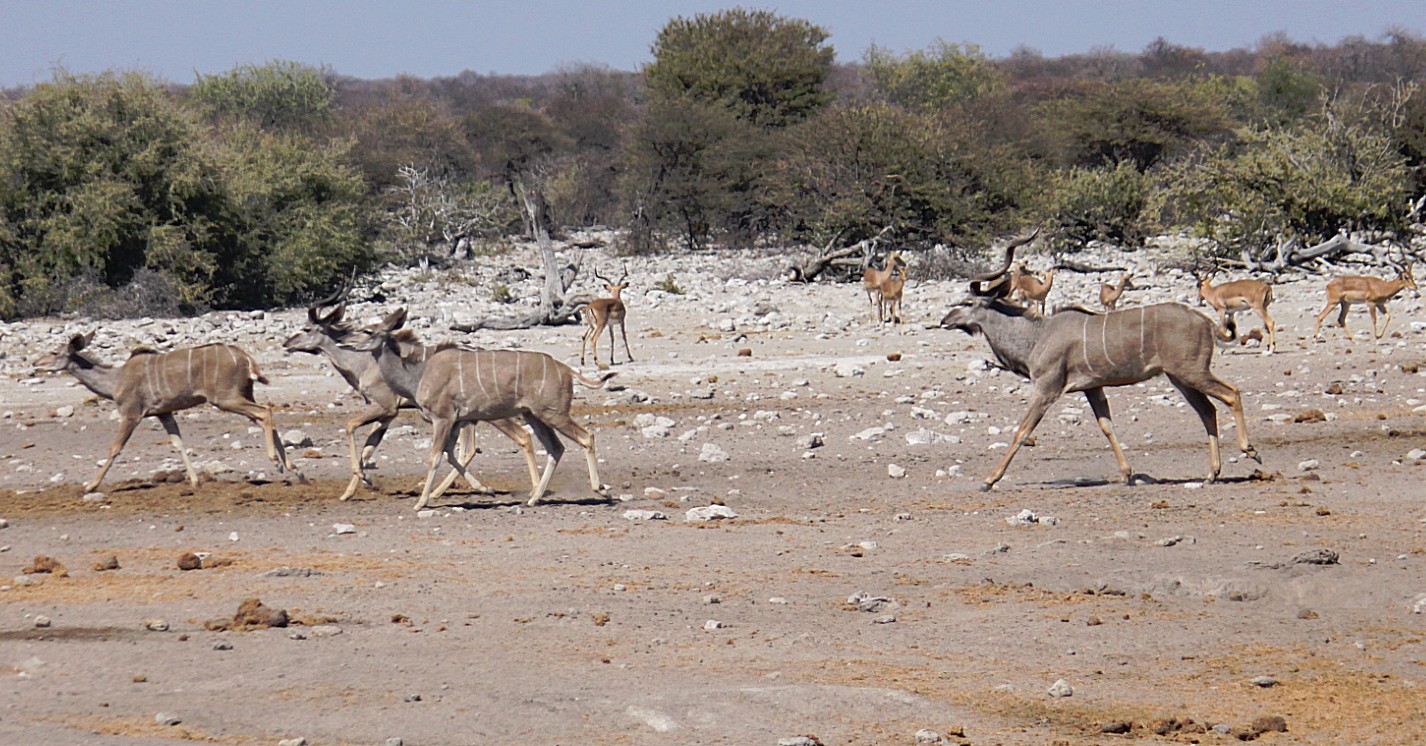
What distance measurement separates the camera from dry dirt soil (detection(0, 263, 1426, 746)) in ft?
20.0

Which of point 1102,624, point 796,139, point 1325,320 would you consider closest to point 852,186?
point 796,139

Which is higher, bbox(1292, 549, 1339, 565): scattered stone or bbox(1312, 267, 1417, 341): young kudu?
bbox(1312, 267, 1417, 341): young kudu

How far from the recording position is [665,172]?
38406 mm

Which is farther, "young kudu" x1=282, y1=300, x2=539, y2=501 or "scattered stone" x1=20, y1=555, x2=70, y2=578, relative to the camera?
"young kudu" x1=282, y1=300, x2=539, y2=501

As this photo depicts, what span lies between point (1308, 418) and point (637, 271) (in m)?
19.8

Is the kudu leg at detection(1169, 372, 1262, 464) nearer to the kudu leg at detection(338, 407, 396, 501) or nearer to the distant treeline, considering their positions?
the kudu leg at detection(338, 407, 396, 501)

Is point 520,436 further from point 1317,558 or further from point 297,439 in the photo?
point 1317,558

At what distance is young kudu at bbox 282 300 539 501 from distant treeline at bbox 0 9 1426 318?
1196cm

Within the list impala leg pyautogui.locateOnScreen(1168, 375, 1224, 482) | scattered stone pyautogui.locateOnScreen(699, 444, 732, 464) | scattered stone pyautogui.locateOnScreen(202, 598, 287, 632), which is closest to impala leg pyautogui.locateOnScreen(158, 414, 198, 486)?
scattered stone pyautogui.locateOnScreen(699, 444, 732, 464)

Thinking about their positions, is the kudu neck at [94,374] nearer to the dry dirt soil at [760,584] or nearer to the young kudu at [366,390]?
the dry dirt soil at [760,584]

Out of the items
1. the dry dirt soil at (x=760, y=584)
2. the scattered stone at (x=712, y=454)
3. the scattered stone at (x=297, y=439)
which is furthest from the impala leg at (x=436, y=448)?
the scattered stone at (x=297, y=439)

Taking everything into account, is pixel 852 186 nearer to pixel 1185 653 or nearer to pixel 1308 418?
pixel 1308 418

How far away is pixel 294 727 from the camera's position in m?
5.89

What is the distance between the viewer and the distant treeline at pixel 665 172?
25.1 m
